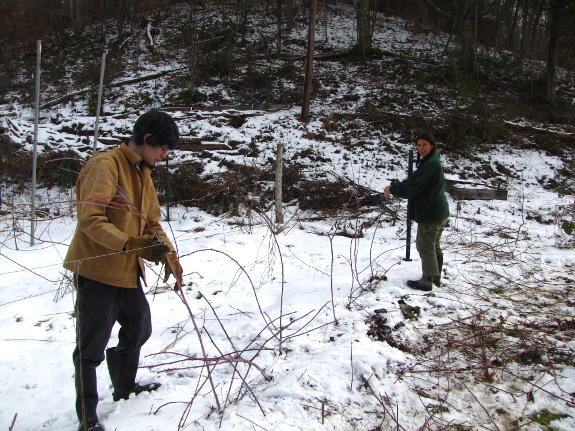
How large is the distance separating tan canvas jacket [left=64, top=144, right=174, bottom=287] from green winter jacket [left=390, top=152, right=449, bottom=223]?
96.3 inches

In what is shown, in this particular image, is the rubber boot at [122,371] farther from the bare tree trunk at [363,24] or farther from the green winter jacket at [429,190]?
the bare tree trunk at [363,24]

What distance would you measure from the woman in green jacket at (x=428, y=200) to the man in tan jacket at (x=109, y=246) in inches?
94.3

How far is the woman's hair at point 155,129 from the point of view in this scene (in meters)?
1.61

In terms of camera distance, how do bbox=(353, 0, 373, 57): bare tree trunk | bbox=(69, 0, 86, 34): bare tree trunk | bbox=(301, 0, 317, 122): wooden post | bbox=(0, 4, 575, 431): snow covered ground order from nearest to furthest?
bbox=(0, 4, 575, 431): snow covered ground
bbox=(301, 0, 317, 122): wooden post
bbox=(353, 0, 373, 57): bare tree trunk
bbox=(69, 0, 86, 34): bare tree trunk

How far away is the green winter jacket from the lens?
10.3ft

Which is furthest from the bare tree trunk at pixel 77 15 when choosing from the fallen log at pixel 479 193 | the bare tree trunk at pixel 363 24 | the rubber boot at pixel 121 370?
the rubber boot at pixel 121 370

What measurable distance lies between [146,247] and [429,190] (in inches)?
107

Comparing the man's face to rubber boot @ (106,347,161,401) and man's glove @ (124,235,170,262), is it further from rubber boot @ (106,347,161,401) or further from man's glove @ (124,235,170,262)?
rubber boot @ (106,347,161,401)

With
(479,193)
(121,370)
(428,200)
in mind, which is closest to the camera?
(121,370)

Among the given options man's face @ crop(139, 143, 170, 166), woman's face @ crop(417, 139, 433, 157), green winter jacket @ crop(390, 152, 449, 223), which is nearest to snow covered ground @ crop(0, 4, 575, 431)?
man's face @ crop(139, 143, 170, 166)

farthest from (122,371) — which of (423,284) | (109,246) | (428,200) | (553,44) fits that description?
(553,44)

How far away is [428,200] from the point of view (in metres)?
3.17

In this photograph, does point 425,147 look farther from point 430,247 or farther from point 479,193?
point 479,193

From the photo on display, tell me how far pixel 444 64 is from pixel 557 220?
1205 centimetres
